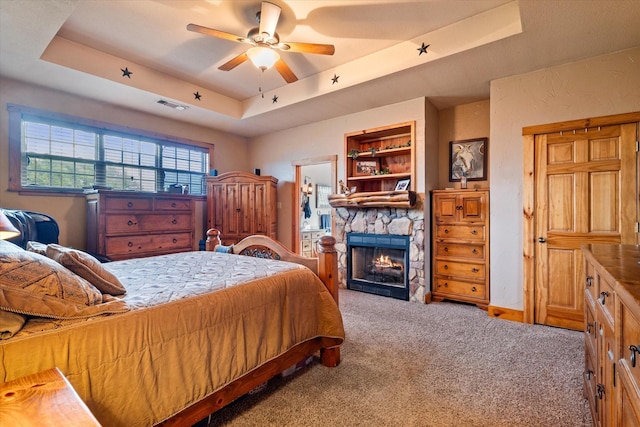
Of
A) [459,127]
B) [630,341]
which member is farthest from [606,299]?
[459,127]

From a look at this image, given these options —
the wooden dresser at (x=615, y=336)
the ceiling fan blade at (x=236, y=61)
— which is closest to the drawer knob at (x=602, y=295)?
the wooden dresser at (x=615, y=336)

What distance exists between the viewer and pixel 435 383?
2025 millimetres

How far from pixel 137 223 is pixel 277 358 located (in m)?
3.04

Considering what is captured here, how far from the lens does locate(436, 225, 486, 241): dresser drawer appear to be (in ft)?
12.4

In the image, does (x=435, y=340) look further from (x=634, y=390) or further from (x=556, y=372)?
(x=634, y=390)

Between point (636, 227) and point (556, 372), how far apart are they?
1630 mm

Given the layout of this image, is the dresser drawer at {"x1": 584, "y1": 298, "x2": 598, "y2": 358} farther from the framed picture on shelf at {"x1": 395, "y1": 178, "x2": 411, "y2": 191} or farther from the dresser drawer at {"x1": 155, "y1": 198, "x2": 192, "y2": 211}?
the dresser drawer at {"x1": 155, "y1": 198, "x2": 192, "y2": 211}

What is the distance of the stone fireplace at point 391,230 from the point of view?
3965 millimetres

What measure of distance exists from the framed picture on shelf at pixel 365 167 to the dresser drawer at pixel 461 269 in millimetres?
1631

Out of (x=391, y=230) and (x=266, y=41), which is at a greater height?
(x=266, y=41)

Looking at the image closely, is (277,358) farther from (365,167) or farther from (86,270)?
(365,167)

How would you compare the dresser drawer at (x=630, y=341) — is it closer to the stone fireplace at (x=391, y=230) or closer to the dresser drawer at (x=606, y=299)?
the dresser drawer at (x=606, y=299)

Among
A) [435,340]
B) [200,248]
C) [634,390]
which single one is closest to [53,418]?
[634,390]

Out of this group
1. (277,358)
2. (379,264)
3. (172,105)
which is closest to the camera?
(277,358)
